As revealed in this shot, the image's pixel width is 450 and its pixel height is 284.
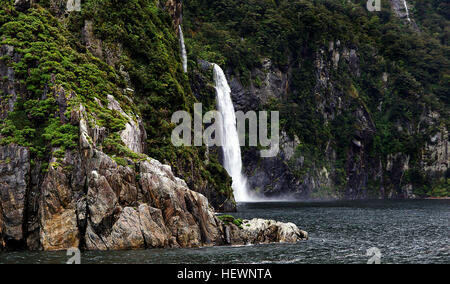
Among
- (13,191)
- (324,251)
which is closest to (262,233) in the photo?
(324,251)

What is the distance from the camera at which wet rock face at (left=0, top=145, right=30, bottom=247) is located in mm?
31047

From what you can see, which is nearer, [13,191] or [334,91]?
[13,191]

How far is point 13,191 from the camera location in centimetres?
3173

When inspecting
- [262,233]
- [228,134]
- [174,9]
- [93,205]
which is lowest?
[262,233]

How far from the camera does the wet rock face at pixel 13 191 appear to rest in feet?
102

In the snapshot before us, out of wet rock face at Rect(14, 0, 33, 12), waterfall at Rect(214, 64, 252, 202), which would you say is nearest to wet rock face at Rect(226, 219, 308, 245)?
wet rock face at Rect(14, 0, 33, 12)

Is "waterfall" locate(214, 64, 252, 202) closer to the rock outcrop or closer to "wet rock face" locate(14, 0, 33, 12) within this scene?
"wet rock face" locate(14, 0, 33, 12)

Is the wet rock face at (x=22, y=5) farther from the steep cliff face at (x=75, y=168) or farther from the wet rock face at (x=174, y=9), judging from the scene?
the wet rock face at (x=174, y=9)

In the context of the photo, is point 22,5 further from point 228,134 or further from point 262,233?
point 228,134

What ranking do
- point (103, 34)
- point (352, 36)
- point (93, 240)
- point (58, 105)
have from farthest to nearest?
point (352, 36)
point (103, 34)
point (58, 105)
point (93, 240)

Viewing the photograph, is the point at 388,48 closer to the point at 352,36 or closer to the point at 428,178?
the point at 352,36

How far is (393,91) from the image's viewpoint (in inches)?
5226
